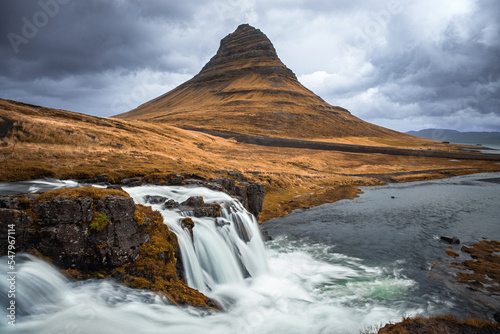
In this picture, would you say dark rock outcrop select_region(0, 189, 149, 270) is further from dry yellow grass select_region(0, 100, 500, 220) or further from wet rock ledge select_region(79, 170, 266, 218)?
dry yellow grass select_region(0, 100, 500, 220)

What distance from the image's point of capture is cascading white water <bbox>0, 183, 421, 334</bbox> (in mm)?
8086

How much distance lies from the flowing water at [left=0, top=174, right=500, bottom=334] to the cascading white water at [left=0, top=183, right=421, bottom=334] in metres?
0.04

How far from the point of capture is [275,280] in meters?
14.8

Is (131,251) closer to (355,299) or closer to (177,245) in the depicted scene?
(177,245)

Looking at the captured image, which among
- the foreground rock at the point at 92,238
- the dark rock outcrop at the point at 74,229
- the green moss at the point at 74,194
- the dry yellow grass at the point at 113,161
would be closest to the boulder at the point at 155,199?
the dry yellow grass at the point at 113,161

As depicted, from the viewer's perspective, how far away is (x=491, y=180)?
2115 inches

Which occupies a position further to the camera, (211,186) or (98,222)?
(211,186)

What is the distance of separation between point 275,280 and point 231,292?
10.4 feet

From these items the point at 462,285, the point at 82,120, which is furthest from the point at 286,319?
the point at 82,120

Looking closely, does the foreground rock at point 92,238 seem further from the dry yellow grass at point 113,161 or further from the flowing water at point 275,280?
the dry yellow grass at point 113,161

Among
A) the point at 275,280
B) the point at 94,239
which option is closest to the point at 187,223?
the point at 94,239

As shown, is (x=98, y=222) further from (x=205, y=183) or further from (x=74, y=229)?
(x=205, y=183)

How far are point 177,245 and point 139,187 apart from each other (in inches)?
343

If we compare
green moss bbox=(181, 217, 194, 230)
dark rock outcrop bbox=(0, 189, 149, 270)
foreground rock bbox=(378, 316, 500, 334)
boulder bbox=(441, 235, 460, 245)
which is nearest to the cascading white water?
green moss bbox=(181, 217, 194, 230)
